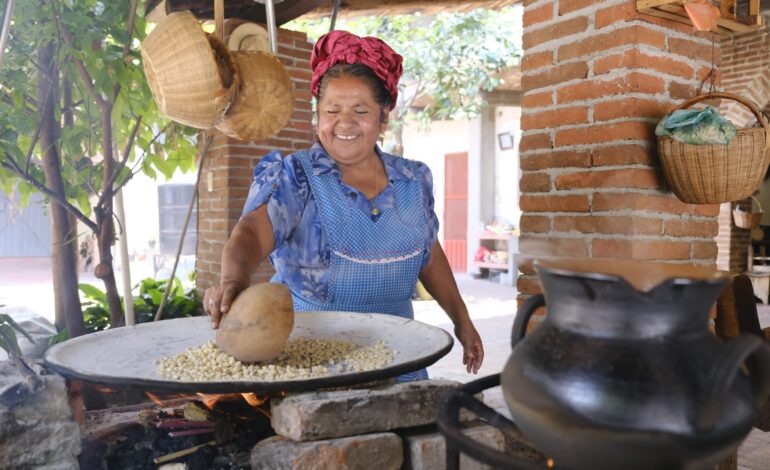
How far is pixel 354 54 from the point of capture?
2.04m

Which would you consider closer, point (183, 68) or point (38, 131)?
point (183, 68)

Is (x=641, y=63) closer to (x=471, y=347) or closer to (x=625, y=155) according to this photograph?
(x=625, y=155)

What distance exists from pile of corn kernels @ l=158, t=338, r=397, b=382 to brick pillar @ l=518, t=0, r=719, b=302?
1.30m

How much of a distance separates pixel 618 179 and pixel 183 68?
5.76 ft

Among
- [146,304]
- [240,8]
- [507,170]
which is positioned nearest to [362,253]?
[240,8]

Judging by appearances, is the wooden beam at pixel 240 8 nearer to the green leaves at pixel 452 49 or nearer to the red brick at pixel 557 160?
the red brick at pixel 557 160

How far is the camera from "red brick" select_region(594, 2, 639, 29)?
2.47m

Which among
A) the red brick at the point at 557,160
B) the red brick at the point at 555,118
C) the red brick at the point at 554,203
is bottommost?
the red brick at the point at 554,203

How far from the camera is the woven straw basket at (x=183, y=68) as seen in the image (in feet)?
7.04

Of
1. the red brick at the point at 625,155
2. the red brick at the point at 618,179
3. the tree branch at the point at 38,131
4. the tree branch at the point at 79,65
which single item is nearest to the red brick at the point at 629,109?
the red brick at the point at 625,155

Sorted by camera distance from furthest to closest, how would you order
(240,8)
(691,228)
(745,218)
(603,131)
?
(745,218) → (240,8) → (691,228) → (603,131)

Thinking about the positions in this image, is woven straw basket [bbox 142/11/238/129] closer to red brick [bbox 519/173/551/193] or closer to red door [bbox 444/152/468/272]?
red brick [bbox 519/173/551/193]

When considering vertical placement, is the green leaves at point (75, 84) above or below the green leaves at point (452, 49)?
below

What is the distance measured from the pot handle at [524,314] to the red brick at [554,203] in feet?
5.48
